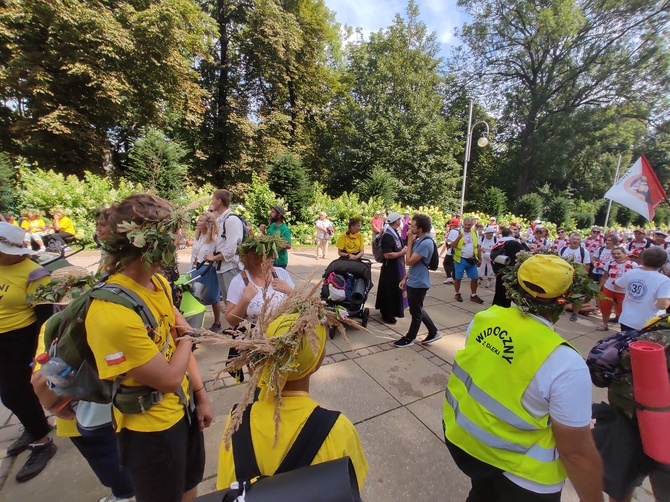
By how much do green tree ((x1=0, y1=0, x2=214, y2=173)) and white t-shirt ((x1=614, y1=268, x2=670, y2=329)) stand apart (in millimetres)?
19380

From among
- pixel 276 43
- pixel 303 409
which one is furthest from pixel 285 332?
pixel 276 43

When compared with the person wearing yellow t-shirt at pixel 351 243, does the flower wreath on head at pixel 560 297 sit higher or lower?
higher

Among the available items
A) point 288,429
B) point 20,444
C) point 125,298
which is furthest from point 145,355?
point 20,444

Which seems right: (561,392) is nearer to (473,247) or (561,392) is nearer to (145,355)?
(145,355)

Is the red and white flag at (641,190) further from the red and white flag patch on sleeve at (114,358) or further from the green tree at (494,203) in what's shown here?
the green tree at (494,203)

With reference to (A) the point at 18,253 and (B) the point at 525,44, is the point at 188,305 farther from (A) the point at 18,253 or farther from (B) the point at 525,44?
(B) the point at 525,44

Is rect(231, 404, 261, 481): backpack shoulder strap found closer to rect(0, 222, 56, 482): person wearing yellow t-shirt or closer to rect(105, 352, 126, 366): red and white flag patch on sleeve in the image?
rect(105, 352, 126, 366): red and white flag patch on sleeve

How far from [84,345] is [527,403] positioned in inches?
76.0

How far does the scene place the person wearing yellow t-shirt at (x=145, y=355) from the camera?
130 centimetres

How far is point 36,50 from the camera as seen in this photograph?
14.5 m

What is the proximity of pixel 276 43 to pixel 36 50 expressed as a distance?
38.8ft

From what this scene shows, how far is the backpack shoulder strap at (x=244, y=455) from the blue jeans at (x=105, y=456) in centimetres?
108

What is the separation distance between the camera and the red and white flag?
5529mm

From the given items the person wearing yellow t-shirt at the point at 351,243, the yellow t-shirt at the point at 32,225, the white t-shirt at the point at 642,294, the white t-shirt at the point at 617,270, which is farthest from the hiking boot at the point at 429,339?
the yellow t-shirt at the point at 32,225
